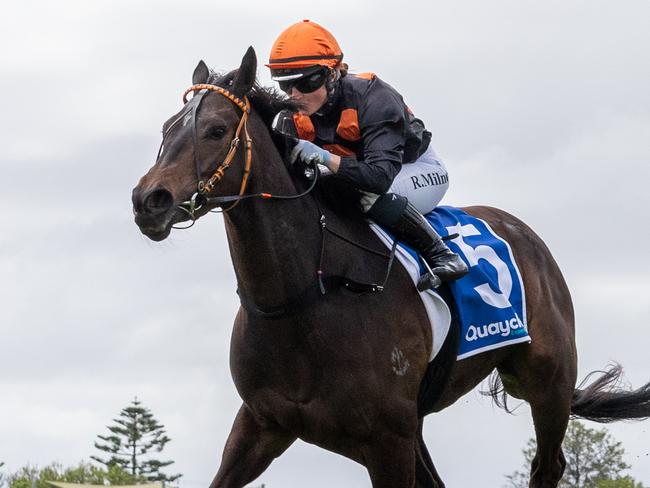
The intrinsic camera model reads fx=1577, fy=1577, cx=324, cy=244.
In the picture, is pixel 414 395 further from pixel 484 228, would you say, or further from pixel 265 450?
pixel 484 228

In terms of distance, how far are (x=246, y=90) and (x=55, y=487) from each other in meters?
11.7

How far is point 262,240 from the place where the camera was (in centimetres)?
885

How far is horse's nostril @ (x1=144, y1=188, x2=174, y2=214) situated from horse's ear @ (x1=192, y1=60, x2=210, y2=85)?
1138 millimetres

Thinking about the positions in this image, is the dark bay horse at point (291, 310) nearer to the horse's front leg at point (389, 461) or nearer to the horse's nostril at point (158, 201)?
the horse's front leg at point (389, 461)

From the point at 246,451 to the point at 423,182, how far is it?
6.94ft

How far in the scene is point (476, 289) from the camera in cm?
1017

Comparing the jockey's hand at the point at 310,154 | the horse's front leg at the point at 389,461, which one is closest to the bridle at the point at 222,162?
the jockey's hand at the point at 310,154

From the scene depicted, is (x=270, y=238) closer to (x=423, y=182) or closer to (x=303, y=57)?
(x=303, y=57)

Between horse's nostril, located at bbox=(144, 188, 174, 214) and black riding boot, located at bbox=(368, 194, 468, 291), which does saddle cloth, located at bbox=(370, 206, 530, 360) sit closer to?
black riding boot, located at bbox=(368, 194, 468, 291)

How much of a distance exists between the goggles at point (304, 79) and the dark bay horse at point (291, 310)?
0.26 metres

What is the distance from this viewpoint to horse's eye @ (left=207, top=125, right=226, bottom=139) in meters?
8.51

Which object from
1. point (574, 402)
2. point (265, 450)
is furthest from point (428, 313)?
point (574, 402)

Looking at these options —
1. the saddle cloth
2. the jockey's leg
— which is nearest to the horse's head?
the jockey's leg

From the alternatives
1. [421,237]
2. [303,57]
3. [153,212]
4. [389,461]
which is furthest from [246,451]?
[303,57]
